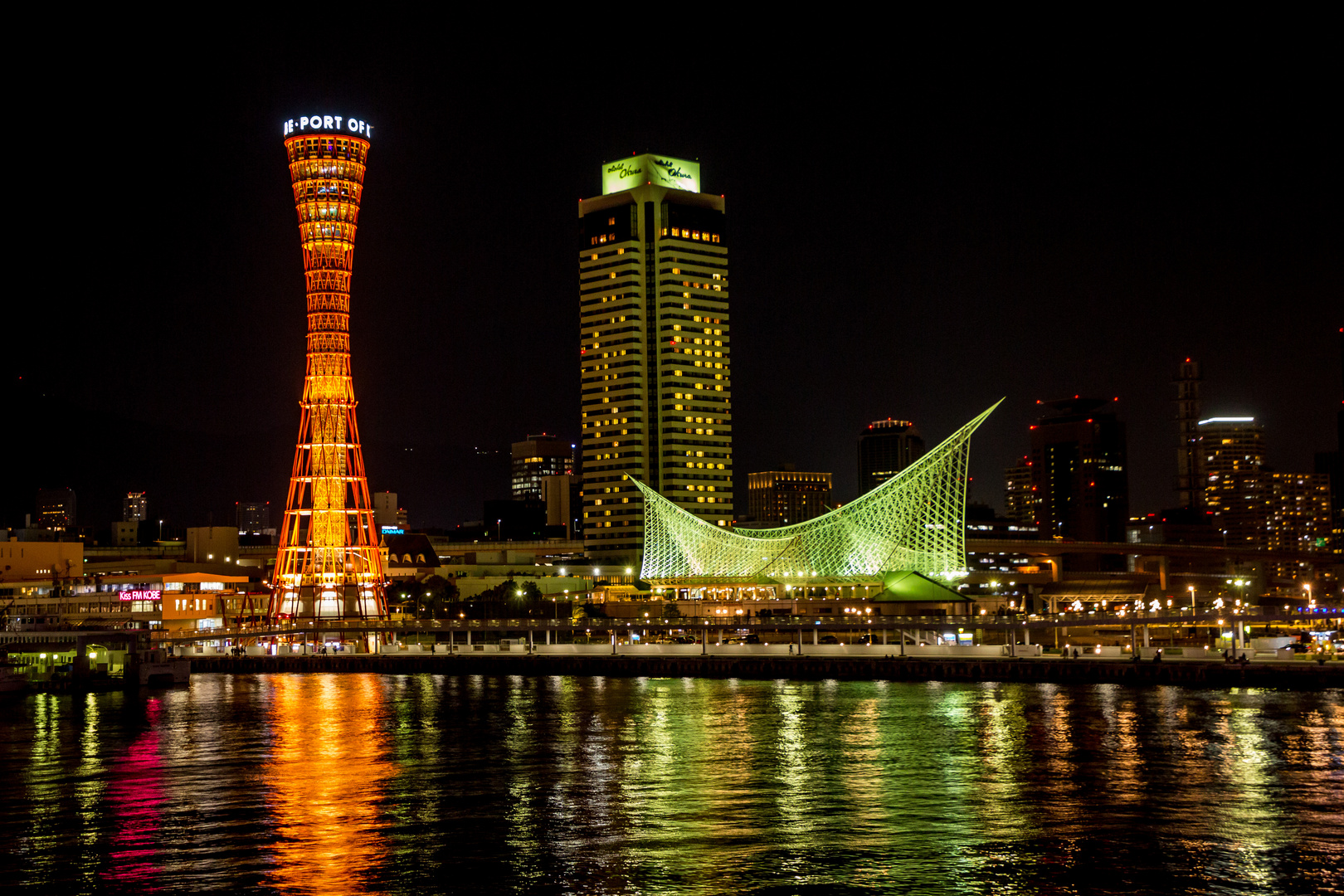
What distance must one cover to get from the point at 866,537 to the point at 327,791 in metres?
77.0

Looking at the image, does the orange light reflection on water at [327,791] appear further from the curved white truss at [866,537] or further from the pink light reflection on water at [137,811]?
the curved white truss at [866,537]

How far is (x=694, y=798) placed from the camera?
3859 cm

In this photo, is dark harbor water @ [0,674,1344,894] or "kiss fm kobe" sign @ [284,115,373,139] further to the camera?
"kiss fm kobe" sign @ [284,115,373,139]

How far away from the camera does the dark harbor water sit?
30062 millimetres

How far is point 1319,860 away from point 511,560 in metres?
153

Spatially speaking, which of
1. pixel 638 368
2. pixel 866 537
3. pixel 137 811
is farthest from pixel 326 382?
pixel 638 368

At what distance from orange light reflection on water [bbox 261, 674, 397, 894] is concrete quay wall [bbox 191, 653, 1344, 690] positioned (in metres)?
21.5

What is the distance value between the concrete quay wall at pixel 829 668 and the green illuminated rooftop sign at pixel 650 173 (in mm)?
88919

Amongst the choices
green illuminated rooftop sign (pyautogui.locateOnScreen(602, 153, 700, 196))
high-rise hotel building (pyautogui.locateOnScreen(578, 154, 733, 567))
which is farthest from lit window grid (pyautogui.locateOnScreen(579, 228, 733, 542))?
green illuminated rooftop sign (pyautogui.locateOnScreen(602, 153, 700, 196))

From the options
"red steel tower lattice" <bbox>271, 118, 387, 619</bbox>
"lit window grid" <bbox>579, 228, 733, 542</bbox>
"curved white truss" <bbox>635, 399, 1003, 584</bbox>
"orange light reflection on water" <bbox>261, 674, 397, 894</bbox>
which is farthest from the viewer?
"lit window grid" <bbox>579, 228, 733, 542</bbox>

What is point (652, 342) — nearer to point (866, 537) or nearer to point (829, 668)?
point (866, 537)

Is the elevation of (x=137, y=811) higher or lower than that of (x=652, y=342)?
lower

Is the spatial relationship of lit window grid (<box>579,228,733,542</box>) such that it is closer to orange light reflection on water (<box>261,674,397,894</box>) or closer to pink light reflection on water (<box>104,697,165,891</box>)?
orange light reflection on water (<box>261,674,397,894</box>)

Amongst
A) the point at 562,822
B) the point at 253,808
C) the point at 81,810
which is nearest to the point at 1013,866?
the point at 562,822
